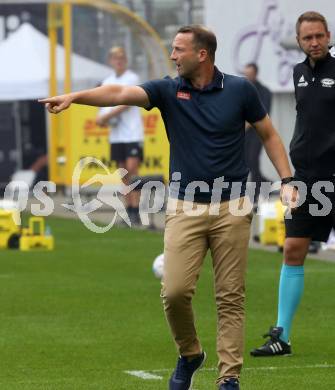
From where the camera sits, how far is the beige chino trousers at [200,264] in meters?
7.84

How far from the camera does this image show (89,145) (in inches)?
995

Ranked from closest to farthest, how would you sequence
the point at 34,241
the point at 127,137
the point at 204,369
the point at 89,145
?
the point at 204,369 < the point at 34,241 < the point at 127,137 < the point at 89,145

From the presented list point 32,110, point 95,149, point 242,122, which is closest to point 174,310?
point 242,122

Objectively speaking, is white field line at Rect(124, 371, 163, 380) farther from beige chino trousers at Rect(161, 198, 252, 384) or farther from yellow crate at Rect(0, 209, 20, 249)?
yellow crate at Rect(0, 209, 20, 249)

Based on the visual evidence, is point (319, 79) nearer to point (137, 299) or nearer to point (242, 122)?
point (242, 122)

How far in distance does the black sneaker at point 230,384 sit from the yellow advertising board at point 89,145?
14.7 m

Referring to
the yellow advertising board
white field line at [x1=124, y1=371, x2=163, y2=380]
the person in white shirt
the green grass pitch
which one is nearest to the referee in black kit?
the green grass pitch

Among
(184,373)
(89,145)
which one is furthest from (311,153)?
(89,145)

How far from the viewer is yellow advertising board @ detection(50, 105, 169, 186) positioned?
23859 mm

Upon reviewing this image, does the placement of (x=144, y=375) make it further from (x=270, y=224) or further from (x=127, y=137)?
(x=127, y=137)

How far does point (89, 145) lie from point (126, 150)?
5.41 meters

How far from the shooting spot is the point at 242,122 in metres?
7.95

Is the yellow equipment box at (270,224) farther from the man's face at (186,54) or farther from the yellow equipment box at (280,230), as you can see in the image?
the man's face at (186,54)

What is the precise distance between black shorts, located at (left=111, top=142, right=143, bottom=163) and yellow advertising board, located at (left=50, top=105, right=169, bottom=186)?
7.20 feet
